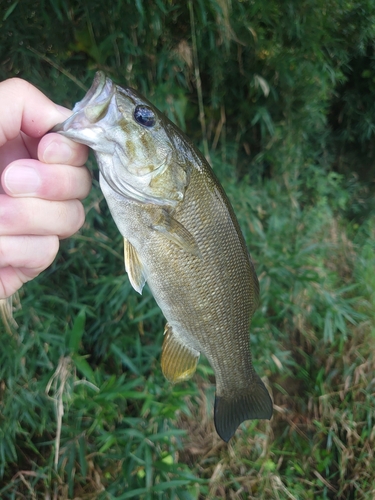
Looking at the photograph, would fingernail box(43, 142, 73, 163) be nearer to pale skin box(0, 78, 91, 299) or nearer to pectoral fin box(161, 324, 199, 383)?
pale skin box(0, 78, 91, 299)

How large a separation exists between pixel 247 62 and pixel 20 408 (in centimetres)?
256

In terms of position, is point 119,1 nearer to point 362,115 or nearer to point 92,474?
point 92,474

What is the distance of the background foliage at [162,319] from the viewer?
1642 mm

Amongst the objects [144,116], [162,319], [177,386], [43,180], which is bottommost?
[177,386]

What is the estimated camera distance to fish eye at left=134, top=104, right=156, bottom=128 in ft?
3.41

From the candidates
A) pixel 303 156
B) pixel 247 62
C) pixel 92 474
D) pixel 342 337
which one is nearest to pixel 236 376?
pixel 92 474

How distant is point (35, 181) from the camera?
97 centimetres

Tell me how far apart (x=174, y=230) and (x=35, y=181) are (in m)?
0.42

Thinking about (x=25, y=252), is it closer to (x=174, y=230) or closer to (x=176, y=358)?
(x=174, y=230)

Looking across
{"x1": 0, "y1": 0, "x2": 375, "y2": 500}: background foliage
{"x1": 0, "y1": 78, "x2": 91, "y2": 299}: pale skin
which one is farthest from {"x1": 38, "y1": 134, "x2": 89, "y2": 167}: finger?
{"x1": 0, "y1": 0, "x2": 375, "y2": 500}: background foliage

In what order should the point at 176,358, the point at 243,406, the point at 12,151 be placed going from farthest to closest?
1. the point at 243,406
2. the point at 176,358
3. the point at 12,151

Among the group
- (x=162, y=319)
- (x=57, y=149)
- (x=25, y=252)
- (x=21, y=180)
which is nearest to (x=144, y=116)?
(x=57, y=149)

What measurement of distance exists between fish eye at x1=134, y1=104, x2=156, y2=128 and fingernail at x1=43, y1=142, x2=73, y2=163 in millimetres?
216

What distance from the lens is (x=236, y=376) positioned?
4.59ft
